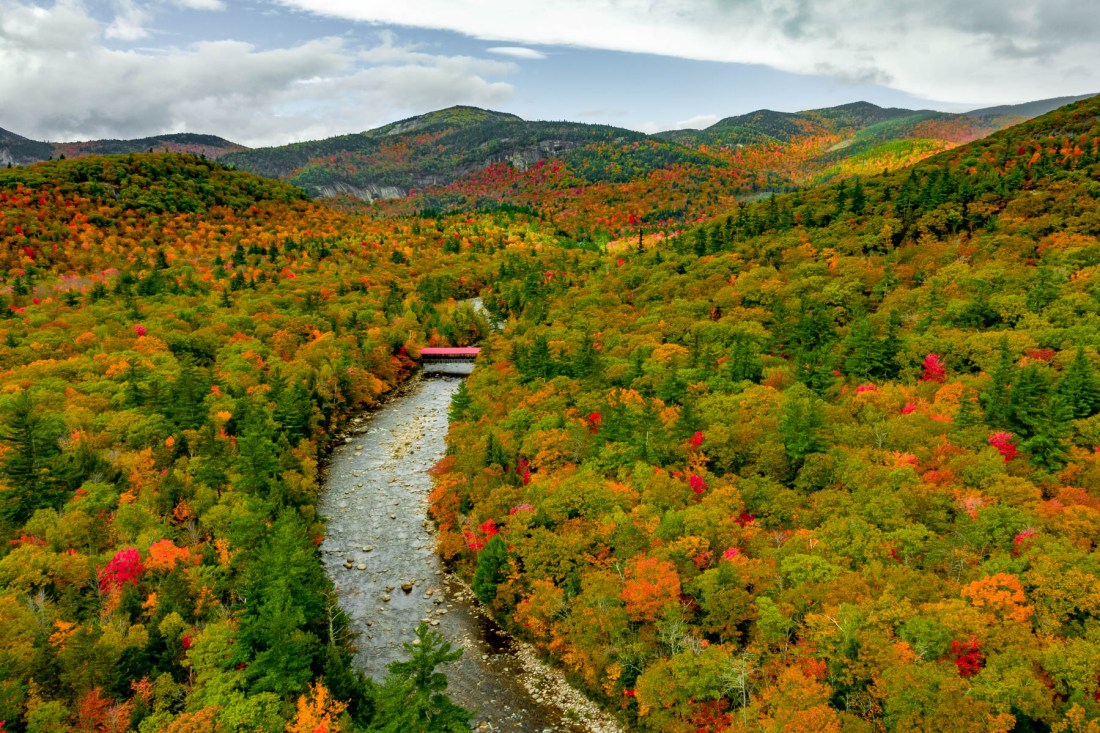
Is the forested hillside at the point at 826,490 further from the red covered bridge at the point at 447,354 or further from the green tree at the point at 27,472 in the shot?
the green tree at the point at 27,472

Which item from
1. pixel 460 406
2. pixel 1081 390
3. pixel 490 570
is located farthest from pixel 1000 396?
pixel 460 406

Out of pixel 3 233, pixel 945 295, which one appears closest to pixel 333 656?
pixel 945 295

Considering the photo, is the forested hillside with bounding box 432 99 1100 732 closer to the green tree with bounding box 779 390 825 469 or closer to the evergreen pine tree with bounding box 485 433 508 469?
the green tree with bounding box 779 390 825 469

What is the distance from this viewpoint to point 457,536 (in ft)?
156

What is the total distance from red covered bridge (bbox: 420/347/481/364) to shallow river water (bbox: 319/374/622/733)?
29732mm

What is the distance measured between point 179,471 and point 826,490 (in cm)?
5312

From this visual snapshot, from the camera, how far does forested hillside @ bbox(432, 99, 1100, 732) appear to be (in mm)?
26953

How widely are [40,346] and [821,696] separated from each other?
309 feet

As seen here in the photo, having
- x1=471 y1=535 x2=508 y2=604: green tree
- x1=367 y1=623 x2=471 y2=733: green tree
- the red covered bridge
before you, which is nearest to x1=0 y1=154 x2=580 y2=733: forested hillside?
x1=367 y1=623 x2=471 y2=733: green tree

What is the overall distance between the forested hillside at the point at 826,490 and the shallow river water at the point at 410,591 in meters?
→ 2.12

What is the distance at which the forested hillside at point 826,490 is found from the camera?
27.0 m

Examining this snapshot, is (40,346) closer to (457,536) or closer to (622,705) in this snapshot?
(457,536)

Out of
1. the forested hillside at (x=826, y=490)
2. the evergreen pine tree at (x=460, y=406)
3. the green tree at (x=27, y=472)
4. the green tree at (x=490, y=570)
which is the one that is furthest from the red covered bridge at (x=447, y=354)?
the green tree at (x=490, y=570)

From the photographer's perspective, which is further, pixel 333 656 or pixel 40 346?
pixel 40 346
